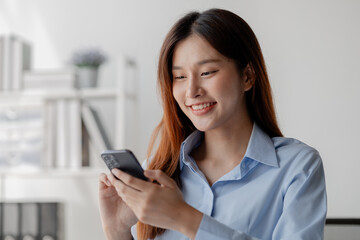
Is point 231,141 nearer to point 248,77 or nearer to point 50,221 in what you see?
point 248,77

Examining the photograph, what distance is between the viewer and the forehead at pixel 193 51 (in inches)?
44.1

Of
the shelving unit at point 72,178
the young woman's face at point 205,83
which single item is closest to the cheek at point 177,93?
the young woman's face at point 205,83

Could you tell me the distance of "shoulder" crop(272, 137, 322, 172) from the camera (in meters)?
1.08

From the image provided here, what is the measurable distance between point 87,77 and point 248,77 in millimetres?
1514

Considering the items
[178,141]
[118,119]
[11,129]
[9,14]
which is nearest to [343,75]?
[118,119]

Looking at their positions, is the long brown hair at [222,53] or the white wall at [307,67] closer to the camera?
the long brown hair at [222,53]

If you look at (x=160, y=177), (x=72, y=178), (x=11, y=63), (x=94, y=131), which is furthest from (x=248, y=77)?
(x=11, y=63)

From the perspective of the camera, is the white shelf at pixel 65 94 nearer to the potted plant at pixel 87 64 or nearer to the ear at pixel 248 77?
the potted plant at pixel 87 64

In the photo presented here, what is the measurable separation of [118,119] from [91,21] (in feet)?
2.10

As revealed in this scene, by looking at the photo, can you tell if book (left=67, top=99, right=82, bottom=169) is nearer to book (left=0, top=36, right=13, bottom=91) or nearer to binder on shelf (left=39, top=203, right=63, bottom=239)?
binder on shelf (left=39, top=203, right=63, bottom=239)

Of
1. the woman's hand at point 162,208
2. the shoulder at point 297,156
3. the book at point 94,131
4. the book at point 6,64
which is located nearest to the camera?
the woman's hand at point 162,208

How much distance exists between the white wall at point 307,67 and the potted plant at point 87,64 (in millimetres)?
173

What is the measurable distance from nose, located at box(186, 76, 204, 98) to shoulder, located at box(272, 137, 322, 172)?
0.79 feet

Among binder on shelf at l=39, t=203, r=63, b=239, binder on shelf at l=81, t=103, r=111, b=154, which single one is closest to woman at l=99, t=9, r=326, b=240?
binder on shelf at l=81, t=103, r=111, b=154
